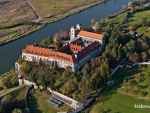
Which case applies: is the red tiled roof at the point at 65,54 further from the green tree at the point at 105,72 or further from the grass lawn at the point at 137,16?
the grass lawn at the point at 137,16

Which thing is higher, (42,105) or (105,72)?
(105,72)

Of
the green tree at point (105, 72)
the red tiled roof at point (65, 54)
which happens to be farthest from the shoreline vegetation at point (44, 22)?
the green tree at point (105, 72)

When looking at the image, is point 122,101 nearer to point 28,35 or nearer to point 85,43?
point 85,43

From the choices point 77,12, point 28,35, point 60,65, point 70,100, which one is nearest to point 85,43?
point 60,65

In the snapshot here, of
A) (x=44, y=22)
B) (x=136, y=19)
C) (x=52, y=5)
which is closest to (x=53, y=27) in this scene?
(x=44, y=22)

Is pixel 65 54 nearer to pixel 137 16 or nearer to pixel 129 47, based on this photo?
pixel 129 47

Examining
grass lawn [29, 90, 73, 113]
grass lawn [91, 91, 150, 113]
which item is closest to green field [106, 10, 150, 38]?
grass lawn [91, 91, 150, 113]

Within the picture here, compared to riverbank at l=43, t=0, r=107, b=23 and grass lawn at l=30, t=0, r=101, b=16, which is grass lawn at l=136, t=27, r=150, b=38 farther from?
grass lawn at l=30, t=0, r=101, b=16

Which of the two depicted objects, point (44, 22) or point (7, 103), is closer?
point (7, 103)
